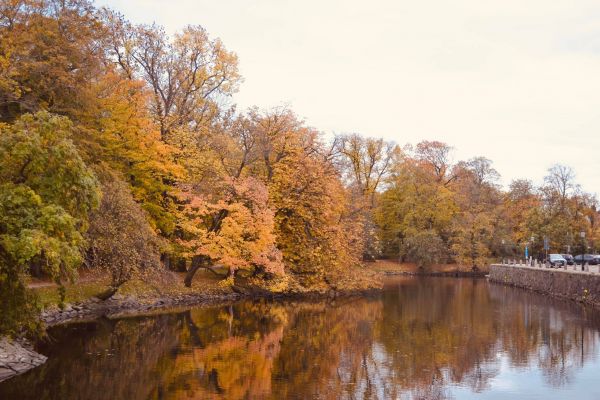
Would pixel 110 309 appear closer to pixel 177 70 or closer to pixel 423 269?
pixel 177 70

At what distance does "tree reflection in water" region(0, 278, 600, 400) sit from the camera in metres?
16.2

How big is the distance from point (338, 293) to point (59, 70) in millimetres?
25808

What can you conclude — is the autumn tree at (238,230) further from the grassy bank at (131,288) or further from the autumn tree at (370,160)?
the autumn tree at (370,160)

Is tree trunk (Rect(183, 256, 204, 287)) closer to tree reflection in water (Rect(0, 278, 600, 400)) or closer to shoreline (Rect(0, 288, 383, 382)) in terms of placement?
shoreline (Rect(0, 288, 383, 382))

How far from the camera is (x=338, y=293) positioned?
4378 cm

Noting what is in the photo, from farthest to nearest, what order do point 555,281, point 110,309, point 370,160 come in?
1. point 370,160
2. point 555,281
3. point 110,309

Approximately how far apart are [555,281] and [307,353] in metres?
31.4

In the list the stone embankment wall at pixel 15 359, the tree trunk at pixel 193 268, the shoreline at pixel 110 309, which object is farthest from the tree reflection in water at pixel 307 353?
the tree trunk at pixel 193 268

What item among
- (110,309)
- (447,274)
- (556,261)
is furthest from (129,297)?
(447,274)

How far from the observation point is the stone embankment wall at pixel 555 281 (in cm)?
3847

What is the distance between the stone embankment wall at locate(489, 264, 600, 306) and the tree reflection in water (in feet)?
17.7

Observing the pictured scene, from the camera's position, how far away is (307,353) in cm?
2150

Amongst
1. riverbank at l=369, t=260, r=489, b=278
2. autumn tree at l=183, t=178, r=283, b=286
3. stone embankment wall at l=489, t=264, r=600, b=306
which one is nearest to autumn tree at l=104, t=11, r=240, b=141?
autumn tree at l=183, t=178, r=283, b=286

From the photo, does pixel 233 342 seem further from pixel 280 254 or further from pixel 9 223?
pixel 280 254
